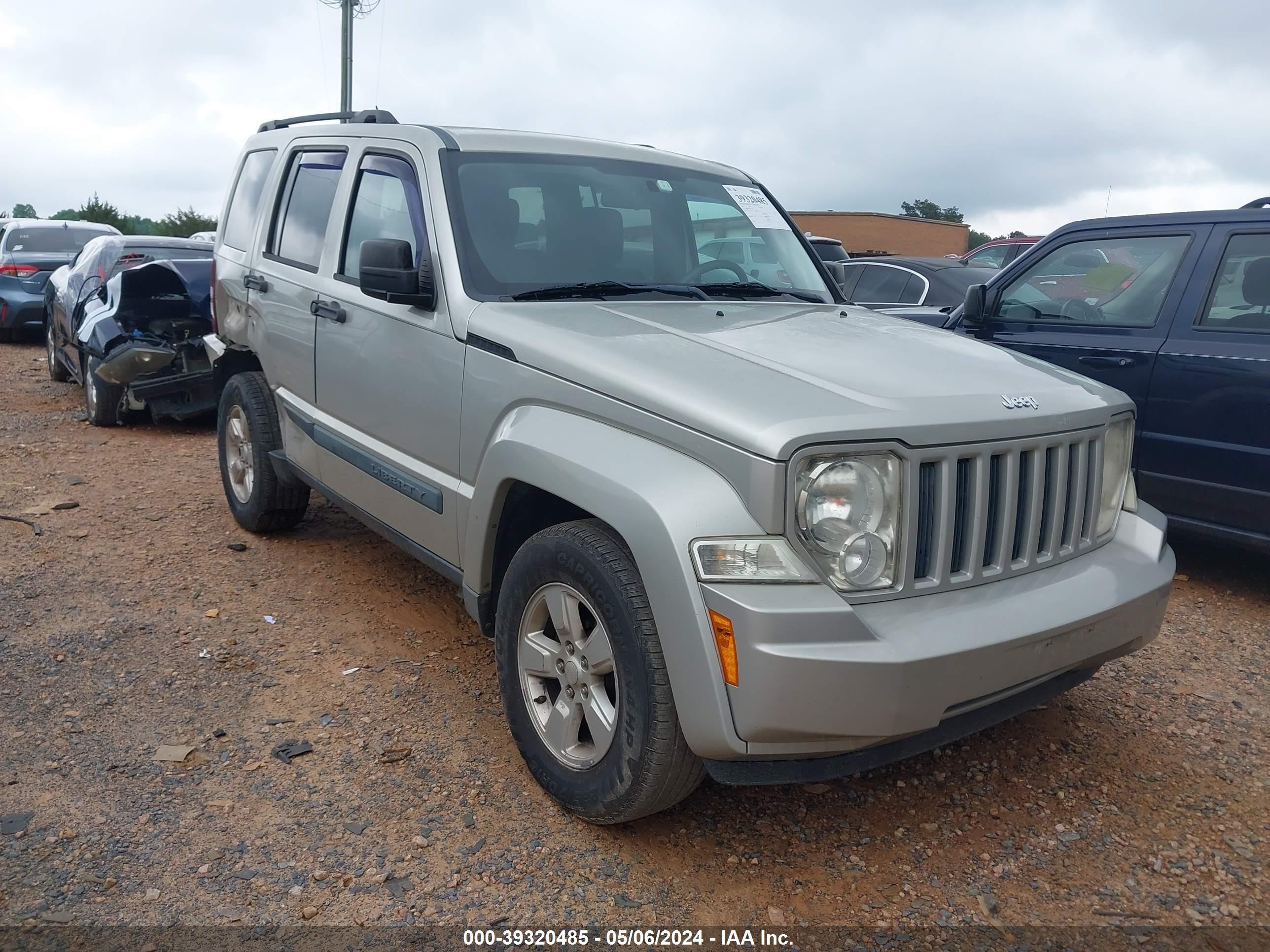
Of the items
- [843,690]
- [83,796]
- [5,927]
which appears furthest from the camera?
[83,796]

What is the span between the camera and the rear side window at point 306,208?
432 centimetres

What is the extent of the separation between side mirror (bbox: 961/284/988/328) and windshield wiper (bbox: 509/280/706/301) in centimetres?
243

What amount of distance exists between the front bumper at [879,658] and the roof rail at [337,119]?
2.95m

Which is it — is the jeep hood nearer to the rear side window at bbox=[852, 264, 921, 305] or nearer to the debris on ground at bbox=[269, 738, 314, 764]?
the debris on ground at bbox=[269, 738, 314, 764]

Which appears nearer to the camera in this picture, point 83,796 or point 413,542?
point 83,796

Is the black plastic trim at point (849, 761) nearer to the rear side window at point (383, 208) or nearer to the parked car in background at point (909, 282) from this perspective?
the rear side window at point (383, 208)

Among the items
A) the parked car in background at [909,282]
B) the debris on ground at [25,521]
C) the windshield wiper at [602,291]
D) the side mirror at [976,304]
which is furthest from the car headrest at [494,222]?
the parked car in background at [909,282]

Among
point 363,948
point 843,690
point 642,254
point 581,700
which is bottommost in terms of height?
point 363,948

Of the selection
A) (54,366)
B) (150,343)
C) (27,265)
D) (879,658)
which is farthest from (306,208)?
(27,265)

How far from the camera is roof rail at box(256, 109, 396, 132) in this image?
4344 millimetres

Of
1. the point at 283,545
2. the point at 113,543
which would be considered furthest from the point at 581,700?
the point at 113,543

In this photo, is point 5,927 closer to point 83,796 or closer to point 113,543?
point 83,796

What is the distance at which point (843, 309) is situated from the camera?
3.88 metres

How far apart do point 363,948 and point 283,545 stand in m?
3.24
